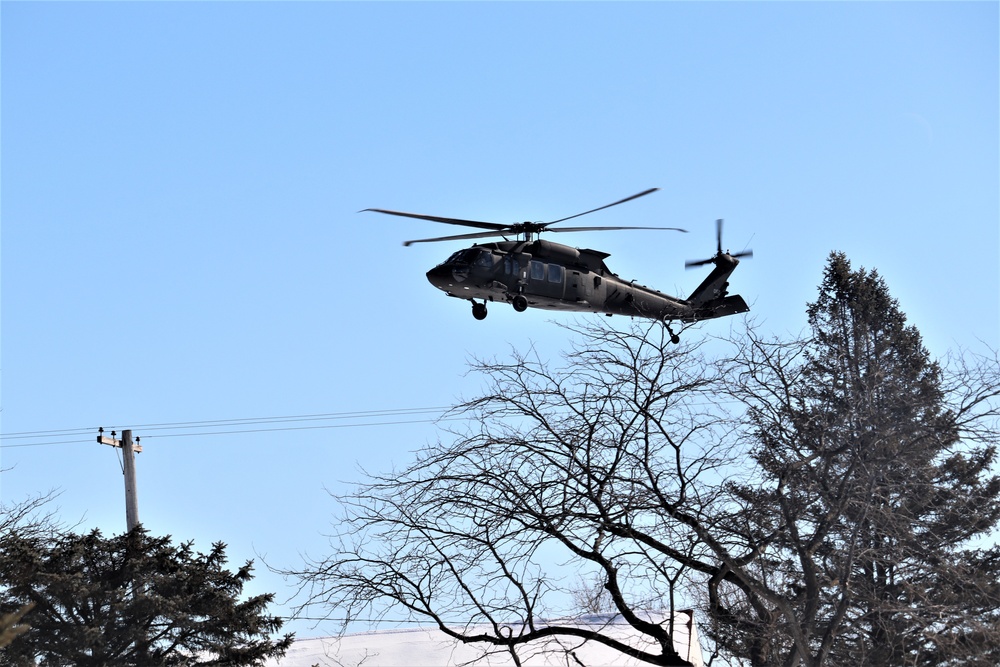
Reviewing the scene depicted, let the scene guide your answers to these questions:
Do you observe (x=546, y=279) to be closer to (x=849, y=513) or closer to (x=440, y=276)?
(x=440, y=276)

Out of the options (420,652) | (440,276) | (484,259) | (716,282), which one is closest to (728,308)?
(716,282)

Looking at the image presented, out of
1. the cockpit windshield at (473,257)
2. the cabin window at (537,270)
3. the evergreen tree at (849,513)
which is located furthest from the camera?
the cabin window at (537,270)

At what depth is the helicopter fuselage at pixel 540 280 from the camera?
28.4 metres

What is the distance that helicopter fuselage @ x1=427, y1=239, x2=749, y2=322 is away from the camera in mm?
28406

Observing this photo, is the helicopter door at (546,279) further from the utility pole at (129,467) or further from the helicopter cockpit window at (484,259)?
the utility pole at (129,467)

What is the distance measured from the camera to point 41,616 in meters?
22.7

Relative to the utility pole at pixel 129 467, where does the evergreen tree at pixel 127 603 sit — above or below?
below

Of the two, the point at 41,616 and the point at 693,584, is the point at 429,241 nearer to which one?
the point at 41,616

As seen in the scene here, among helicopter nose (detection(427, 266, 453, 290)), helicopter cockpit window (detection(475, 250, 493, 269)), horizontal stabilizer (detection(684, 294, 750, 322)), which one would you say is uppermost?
horizontal stabilizer (detection(684, 294, 750, 322))

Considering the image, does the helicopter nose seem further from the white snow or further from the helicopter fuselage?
the white snow

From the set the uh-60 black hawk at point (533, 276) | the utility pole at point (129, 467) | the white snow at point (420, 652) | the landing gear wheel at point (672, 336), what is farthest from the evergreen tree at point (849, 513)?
the utility pole at point (129, 467)

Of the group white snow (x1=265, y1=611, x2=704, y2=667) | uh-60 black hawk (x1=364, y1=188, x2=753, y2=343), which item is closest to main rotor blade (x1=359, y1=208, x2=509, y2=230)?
uh-60 black hawk (x1=364, y1=188, x2=753, y2=343)

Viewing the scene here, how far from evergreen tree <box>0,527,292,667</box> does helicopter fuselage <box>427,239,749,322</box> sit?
8279mm

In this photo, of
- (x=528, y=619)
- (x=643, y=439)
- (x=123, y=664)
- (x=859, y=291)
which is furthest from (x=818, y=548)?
(x=859, y=291)
